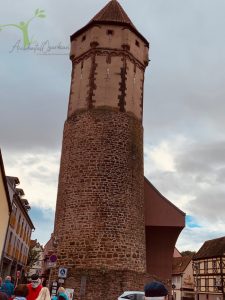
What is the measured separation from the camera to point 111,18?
2109cm

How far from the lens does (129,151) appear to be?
715 inches

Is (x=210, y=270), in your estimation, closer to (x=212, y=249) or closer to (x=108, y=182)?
(x=212, y=249)

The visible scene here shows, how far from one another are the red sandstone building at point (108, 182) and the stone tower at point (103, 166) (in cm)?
4

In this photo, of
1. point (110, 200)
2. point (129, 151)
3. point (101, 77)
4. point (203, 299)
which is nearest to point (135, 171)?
point (129, 151)

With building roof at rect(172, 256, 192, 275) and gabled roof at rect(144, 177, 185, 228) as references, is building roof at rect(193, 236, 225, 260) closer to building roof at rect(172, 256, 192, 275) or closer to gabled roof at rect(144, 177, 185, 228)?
building roof at rect(172, 256, 192, 275)

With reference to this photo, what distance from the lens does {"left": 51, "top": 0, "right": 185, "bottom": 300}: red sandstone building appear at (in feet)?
51.7

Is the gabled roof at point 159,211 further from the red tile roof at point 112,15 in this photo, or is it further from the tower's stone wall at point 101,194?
the red tile roof at point 112,15

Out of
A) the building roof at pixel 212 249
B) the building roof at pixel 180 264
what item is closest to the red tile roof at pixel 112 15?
the building roof at pixel 212 249

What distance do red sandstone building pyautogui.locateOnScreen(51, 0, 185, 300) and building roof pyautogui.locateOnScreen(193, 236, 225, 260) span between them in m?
16.6

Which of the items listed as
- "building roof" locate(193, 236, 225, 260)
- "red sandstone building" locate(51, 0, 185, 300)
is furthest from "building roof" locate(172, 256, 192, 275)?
"red sandstone building" locate(51, 0, 185, 300)

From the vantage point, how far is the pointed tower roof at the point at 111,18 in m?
20.7

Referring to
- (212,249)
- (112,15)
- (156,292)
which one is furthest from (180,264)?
(156,292)

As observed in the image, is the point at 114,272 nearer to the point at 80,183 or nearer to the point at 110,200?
the point at 110,200

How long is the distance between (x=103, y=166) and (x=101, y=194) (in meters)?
1.39
